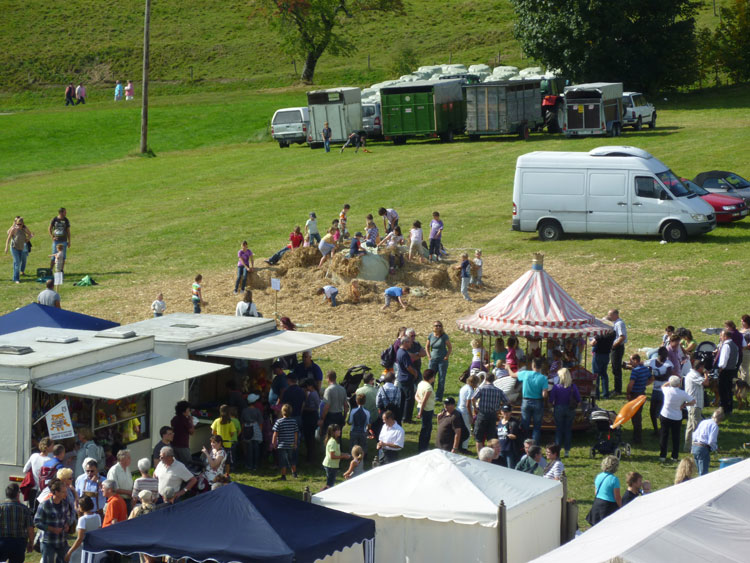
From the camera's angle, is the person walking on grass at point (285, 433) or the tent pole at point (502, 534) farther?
the person walking on grass at point (285, 433)

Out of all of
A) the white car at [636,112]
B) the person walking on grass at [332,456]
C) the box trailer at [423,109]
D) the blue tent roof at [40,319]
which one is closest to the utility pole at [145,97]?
the box trailer at [423,109]

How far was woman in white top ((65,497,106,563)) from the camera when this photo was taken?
11297 millimetres

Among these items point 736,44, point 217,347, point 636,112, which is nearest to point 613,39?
point 636,112

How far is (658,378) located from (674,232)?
14.1 metres

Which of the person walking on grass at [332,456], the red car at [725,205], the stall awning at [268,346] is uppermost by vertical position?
the red car at [725,205]

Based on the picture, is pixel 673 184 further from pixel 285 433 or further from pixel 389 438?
pixel 285 433

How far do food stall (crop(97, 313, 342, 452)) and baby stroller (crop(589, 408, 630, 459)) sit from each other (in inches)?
189

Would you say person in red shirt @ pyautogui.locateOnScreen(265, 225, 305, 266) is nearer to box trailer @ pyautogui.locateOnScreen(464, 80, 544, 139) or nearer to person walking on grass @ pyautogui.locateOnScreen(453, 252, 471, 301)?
person walking on grass @ pyautogui.locateOnScreen(453, 252, 471, 301)

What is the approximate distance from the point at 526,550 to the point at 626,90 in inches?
1860

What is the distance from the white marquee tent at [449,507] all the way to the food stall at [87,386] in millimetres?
4307

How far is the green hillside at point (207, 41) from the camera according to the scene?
76.8 metres

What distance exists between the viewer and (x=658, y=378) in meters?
16.4

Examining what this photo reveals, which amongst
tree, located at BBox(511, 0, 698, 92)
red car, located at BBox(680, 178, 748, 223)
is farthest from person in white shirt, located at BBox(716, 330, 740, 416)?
tree, located at BBox(511, 0, 698, 92)

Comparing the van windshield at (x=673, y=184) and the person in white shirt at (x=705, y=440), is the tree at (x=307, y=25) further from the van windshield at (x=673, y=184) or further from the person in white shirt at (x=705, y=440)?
the person in white shirt at (x=705, y=440)
